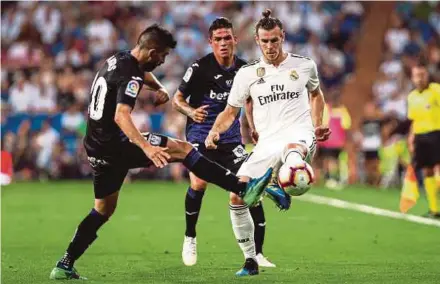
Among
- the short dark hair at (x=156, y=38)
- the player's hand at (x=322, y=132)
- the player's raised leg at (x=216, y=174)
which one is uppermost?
the short dark hair at (x=156, y=38)

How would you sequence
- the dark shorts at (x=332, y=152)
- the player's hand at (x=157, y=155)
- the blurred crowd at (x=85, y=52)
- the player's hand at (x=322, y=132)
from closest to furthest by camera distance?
the player's hand at (x=157, y=155) < the player's hand at (x=322, y=132) < the dark shorts at (x=332, y=152) < the blurred crowd at (x=85, y=52)

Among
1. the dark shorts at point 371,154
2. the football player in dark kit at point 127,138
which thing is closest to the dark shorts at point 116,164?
the football player in dark kit at point 127,138

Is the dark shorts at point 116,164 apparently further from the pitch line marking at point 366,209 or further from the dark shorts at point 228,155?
the pitch line marking at point 366,209

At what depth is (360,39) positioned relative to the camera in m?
28.5

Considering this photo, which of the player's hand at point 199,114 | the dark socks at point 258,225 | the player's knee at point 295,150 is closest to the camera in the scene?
the player's knee at point 295,150

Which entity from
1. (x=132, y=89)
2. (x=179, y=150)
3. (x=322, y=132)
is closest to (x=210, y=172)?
(x=179, y=150)

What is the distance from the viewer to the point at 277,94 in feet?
31.3

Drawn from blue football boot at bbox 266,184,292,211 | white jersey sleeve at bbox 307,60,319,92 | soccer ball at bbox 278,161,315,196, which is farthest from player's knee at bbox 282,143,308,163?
white jersey sleeve at bbox 307,60,319,92

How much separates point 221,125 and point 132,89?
3.89 feet

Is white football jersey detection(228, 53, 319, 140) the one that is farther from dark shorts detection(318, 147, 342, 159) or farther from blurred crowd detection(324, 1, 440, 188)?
dark shorts detection(318, 147, 342, 159)

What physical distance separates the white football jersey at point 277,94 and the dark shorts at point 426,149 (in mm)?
6628

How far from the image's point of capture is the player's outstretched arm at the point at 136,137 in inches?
339

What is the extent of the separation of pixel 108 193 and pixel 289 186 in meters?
1.64

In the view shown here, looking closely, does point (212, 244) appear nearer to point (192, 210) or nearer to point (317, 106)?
point (192, 210)
